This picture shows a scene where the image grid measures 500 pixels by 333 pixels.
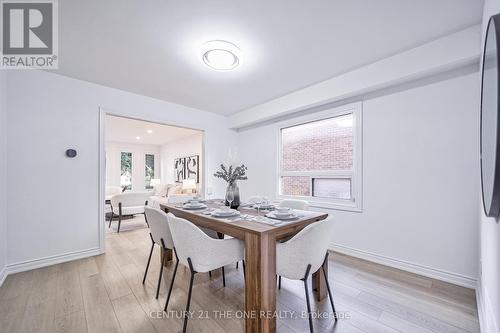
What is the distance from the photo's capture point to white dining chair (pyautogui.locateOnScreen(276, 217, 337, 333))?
136 cm

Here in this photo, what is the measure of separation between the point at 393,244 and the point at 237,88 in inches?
117

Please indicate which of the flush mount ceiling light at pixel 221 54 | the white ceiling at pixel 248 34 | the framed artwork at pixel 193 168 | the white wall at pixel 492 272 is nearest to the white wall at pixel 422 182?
the white ceiling at pixel 248 34

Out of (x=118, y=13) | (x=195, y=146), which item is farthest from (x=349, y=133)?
(x=195, y=146)

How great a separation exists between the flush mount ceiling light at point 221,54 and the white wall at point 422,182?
5.98ft

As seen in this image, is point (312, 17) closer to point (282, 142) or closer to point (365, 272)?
point (282, 142)

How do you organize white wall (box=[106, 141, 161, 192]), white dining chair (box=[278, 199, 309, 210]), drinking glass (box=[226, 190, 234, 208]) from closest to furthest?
drinking glass (box=[226, 190, 234, 208]), white dining chair (box=[278, 199, 309, 210]), white wall (box=[106, 141, 161, 192])

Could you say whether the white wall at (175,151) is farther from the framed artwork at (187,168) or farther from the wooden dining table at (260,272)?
the wooden dining table at (260,272)

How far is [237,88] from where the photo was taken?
3.12 meters

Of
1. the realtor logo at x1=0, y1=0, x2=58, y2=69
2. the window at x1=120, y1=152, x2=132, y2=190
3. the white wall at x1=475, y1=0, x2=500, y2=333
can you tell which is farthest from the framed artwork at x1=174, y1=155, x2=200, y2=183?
the white wall at x1=475, y1=0, x2=500, y2=333

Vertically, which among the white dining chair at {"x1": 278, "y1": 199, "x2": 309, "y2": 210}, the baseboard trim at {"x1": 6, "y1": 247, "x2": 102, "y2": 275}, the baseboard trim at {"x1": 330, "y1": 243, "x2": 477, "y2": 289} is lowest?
the baseboard trim at {"x1": 6, "y1": 247, "x2": 102, "y2": 275}

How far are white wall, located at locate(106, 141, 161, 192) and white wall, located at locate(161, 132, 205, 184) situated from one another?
0.42 m

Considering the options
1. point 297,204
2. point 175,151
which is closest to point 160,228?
point 297,204

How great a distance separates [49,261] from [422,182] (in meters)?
4.58

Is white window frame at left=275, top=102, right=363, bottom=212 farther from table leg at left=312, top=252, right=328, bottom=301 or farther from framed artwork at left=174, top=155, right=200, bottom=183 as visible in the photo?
framed artwork at left=174, top=155, right=200, bottom=183
